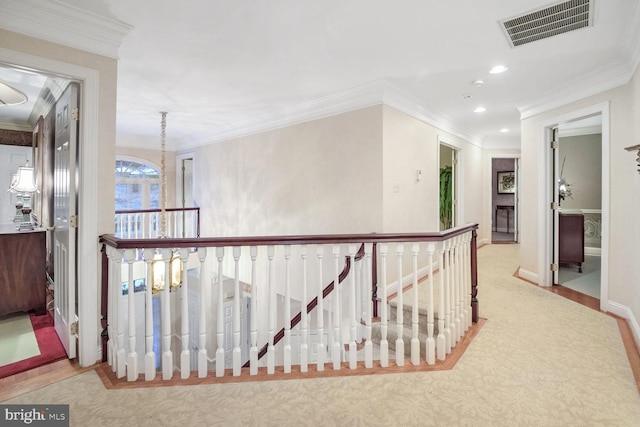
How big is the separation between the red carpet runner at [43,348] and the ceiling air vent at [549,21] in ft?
14.2

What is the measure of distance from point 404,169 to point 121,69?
3418 millimetres

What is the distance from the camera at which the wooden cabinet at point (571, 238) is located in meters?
4.60

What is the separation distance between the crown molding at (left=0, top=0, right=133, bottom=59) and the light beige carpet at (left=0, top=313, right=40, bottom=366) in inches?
93.3

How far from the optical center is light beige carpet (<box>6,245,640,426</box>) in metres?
1.71

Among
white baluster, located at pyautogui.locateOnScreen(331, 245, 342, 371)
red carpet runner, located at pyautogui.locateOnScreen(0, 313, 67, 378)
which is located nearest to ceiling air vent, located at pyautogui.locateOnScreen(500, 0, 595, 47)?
white baluster, located at pyautogui.locateOnScreen(331, 245, 342, 371)

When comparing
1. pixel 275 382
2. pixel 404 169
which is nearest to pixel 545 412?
pixel 275 382

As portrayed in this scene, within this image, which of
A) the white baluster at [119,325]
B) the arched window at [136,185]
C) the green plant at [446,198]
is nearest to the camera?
the white baluster at [119,325]

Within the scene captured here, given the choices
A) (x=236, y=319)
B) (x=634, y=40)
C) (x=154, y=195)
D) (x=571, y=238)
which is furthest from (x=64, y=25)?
(x=571, y=238)

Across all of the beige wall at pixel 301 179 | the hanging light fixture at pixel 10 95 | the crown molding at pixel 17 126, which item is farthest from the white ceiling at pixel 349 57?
the crown molding at pixel 17 126

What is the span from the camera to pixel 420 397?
189cm

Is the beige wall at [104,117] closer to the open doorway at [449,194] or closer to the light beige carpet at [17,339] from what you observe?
the light beige carpet at [17,339]

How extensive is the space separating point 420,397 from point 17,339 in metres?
3.31

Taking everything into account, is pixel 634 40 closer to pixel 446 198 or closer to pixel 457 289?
pixel 457 289

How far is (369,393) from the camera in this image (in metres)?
1.92
